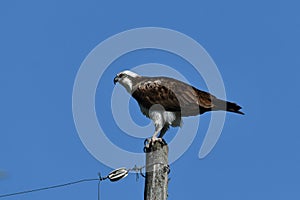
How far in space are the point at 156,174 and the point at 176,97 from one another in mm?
3814

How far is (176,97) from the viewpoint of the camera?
13.4 meters

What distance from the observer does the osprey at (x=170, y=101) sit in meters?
13.0

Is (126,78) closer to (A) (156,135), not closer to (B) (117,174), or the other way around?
(A) (156,135)

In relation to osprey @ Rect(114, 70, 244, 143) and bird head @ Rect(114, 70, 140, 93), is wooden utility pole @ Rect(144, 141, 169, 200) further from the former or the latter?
bird head @ Rect(114, 70, 140, 93)

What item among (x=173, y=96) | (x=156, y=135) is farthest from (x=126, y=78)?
(x=156, y=135)

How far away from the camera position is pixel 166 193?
962cm

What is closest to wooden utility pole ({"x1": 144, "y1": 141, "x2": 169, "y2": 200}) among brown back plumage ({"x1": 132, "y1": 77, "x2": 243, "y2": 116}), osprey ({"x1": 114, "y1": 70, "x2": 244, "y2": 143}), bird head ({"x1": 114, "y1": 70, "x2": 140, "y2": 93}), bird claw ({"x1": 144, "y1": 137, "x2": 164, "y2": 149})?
bird claw ({"x1": 144, "y1": 137, "x2": 164, "y2": 149})

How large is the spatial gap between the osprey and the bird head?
0.26 m

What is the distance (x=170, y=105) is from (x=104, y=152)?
221 centimetres

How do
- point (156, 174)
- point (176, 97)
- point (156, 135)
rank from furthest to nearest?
point (176, 97)
point (156, 135)
point (156, 174)

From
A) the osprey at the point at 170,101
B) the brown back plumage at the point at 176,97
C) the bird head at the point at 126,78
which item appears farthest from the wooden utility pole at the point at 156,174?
the bird head at the point at 126,78

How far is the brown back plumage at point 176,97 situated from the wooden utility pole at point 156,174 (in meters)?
3.06

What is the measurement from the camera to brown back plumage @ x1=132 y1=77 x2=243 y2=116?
43.2 feet

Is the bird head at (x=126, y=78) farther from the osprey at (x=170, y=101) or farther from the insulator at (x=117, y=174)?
the insulator at (x=117, y=174)
